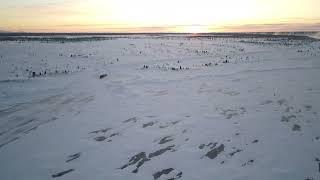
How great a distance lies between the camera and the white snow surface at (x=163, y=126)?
7.00m

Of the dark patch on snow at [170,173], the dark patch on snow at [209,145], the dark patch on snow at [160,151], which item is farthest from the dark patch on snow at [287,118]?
the dark patch on snow at [170,173]

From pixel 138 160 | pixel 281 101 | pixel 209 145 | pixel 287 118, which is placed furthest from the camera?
pixel 281 101

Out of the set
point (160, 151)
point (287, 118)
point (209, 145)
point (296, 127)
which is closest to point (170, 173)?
point (160, 151)

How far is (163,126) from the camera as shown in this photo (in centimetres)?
938

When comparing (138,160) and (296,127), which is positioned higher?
(296,127)

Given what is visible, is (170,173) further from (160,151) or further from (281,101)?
(281,101)

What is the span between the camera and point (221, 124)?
30.2 feet

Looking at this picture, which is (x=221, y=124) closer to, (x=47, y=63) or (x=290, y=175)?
(x=290, y=175)

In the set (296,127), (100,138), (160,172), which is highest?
(296,127)

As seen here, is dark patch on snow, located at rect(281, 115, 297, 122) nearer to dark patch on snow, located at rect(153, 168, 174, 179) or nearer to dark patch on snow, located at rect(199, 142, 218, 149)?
dark patch on snow, located at rect(199, 142, 218, 149)

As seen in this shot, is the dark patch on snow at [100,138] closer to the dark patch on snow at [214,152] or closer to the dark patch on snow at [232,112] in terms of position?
the dark patch on snow at [214,152]

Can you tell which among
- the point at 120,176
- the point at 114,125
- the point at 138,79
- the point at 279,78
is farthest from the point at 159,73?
the point at 120,176

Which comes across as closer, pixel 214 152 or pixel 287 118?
pixel 214 152

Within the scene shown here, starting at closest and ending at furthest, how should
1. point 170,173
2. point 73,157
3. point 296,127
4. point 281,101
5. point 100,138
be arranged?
point 170,173 → point 73,157 → point 296,127 → point 100,138 → point 281,101
